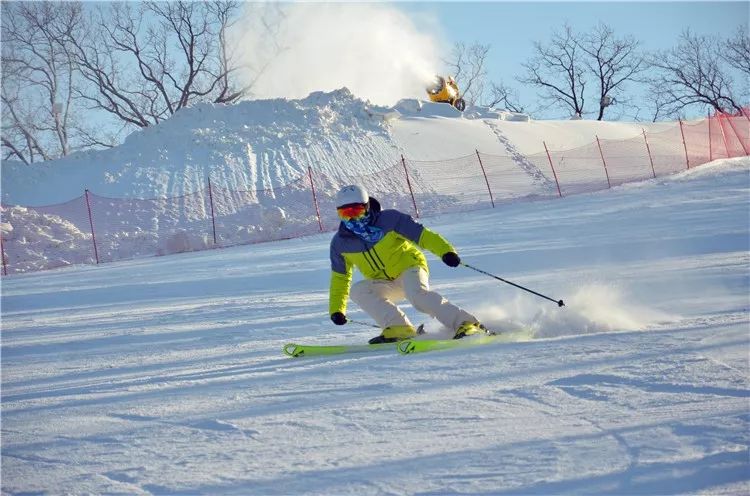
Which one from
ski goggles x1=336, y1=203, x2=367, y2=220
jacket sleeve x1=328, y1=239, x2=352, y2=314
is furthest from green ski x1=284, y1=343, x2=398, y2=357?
ski goggles x1=336, y1=203, x2=367, y2=220

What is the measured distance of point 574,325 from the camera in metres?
6.75

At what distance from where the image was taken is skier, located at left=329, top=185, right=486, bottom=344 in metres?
6.92

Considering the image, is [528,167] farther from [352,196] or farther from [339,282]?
[352,196]

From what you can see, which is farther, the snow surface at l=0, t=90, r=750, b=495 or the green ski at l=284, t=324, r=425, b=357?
the green ski at l=284, t=324, r=425, b=357

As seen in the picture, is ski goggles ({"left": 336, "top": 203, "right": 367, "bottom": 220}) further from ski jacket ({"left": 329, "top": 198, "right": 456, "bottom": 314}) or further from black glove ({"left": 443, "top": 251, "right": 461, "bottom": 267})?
black glove ({"left": 443, "top": 251, "right": 461, "bottom": 267})

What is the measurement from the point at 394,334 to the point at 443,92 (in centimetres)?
3179

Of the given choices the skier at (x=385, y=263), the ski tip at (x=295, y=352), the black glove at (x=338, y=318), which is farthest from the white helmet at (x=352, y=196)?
the ski tip at (x=295, y=352)

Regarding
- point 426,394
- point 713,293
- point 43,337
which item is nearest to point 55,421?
point 426,394

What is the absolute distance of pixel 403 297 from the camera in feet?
24.3

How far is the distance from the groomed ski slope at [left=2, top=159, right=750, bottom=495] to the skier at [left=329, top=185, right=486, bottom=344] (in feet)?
1.99

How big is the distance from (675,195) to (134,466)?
1768cm

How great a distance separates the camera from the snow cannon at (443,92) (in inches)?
1486

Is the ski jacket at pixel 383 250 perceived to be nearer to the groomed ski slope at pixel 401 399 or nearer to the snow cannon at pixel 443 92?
the groomed ski slope at pixel 401 399

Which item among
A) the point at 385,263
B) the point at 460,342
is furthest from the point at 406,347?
the point at 385,263
